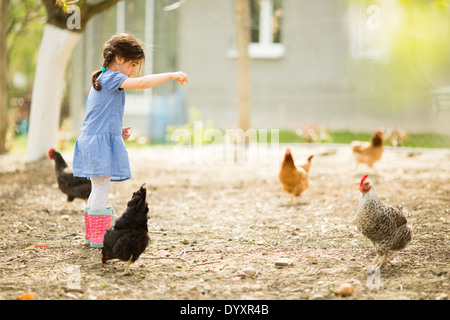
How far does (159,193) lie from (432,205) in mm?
3278

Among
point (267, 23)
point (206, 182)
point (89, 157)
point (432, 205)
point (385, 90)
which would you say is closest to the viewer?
point (89, 157)

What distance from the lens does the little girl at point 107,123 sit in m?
3.98

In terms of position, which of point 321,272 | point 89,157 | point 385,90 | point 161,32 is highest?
point 161,32

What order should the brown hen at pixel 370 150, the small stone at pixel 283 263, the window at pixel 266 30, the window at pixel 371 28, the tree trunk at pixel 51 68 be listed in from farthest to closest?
1. the window at pixel 266 30
2. the window at pixel 371 28
3. the tree trunk at pixel 51 68
4. the brown hen at pixel 370 150
5. the small stone at pixel 283 263

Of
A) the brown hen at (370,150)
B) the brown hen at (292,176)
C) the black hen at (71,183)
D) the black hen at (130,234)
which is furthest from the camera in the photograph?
the brown hen at (370,150)

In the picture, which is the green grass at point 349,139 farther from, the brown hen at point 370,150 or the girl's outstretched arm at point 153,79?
the girl's outstretched arm at point 153,79

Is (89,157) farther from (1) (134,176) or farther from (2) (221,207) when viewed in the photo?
(1) (134,176)

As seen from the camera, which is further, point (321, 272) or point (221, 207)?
point (221, 207)

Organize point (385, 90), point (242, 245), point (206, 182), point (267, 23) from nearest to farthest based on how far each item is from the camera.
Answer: point (242, 245)
point (206, 182)
point (385, 90)
point (267, 23)

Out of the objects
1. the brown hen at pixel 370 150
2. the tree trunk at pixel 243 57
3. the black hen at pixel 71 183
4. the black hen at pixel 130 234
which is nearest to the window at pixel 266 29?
the tree trunk at pixel 243 57

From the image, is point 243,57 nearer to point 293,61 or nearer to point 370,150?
point 370,150

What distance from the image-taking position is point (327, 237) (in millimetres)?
4695

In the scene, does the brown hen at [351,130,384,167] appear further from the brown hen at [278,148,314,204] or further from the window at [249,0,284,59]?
the window at [249,0,284,59]

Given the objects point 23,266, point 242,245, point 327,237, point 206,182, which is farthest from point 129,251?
point 206,182
